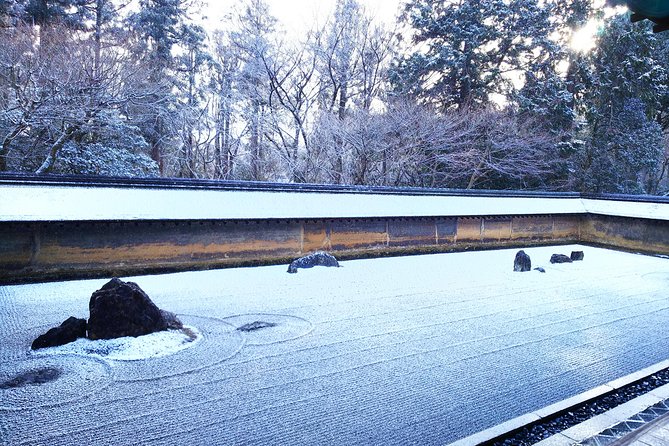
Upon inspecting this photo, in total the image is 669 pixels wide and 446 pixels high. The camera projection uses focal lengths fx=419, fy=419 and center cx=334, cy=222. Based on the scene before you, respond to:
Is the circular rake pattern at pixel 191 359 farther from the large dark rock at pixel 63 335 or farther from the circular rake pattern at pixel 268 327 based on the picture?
the large dark rock at pixel 63 335

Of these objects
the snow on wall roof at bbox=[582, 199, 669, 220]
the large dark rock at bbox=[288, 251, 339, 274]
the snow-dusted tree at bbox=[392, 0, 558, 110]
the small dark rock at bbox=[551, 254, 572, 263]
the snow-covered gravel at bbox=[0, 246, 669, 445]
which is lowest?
the snow-covered gravel at bbox=[0, 246, 669, 445]

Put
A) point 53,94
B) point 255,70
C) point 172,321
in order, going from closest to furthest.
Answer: point 172,321 → point 53,94 → point 255,70

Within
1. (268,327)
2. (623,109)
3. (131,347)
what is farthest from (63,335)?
(623,109)

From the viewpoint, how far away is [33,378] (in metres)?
2.50

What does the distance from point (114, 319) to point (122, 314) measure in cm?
6

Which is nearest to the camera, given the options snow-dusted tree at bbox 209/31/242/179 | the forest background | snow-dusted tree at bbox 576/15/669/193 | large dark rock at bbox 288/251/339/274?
large dark rock at bbox 288/251/339/274

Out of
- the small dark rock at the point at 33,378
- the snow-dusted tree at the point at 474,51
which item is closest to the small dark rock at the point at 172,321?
the small dark rock at the point at 33,378

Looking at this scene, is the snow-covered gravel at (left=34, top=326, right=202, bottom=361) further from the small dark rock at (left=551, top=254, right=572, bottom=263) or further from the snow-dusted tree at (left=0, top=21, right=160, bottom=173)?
the snow-dusted tree at (left=0, top=21, right=160, bottom=173)

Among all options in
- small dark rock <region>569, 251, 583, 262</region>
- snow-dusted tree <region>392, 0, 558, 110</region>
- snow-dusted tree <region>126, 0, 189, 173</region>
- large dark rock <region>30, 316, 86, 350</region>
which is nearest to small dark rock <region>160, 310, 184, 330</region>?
large dark rock <region>30, 316, 86, 350</region>

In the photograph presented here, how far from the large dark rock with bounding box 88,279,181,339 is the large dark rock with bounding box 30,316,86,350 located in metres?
0.07

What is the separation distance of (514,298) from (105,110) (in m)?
9.56

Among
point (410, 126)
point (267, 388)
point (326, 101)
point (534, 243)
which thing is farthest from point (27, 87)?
point (534, 243)

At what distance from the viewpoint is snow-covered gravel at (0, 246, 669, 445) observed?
2.08 m

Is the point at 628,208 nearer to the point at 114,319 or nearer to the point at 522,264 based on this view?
the point at 522,264
